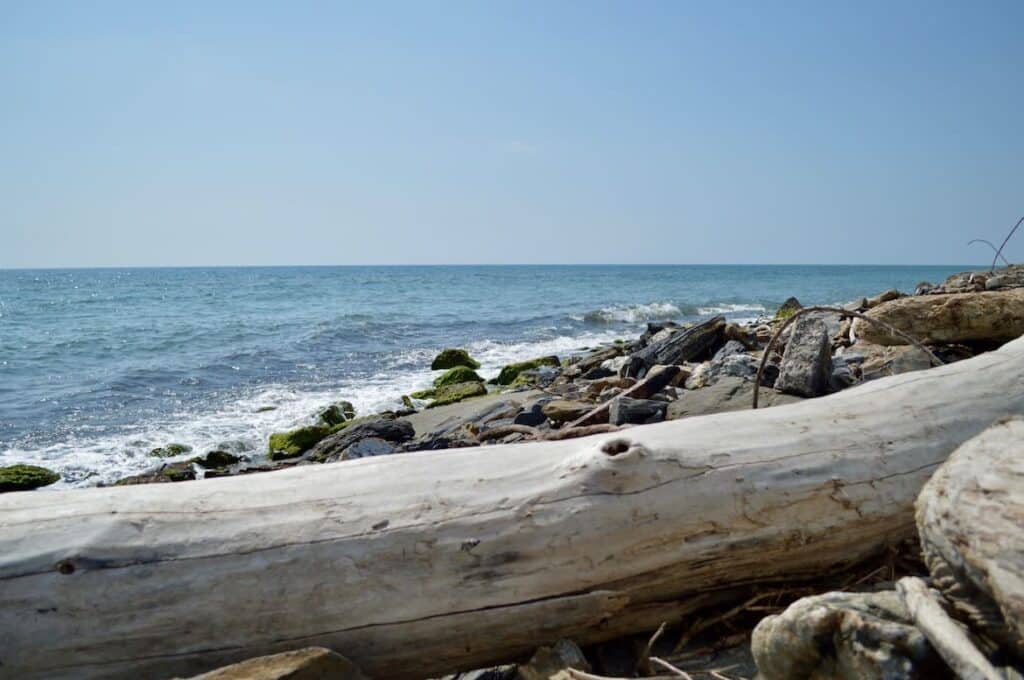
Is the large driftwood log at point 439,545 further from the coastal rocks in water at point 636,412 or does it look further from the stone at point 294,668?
the coastal rocks in water at point 636,412

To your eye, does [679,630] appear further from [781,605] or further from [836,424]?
[836,424]

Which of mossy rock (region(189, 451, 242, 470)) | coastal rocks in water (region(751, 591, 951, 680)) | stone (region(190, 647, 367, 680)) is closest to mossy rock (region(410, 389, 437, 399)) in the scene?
mossy rock (region(189, 451, 242, 470))

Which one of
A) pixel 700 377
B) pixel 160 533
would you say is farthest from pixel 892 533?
pixel 700 377

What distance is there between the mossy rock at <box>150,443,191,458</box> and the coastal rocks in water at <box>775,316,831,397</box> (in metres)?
6.84

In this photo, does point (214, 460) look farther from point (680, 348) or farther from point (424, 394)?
point (680, 348)

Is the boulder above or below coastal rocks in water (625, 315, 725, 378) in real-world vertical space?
above

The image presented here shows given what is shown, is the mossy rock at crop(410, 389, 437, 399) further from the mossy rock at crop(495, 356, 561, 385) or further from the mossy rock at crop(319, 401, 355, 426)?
the mossy rock at crop(495, 356, 561, 385)

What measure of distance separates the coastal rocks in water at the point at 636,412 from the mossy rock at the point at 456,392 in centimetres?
486

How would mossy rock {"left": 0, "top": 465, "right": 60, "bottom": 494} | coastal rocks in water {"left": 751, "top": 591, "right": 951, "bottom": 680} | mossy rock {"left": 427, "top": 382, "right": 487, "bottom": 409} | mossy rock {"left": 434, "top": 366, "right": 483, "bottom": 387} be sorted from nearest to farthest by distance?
1. coastal rocks in water {"left": 751, "top": 591, "right": 951, "bottom": 680}
2. mossy rock {"left": 0, "top": 465, "right": 60, "bottom": 494}
3. mossy rock {"left": 427, "top": 382, "right": 487, "bottom": 409}
4. mossy rock {"left": 434, "top": 366, "right": 483, "bottom": 387}

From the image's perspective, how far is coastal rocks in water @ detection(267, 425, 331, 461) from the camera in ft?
26.6

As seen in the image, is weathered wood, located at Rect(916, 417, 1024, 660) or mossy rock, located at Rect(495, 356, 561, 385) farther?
mossy rock, located at Rect(495, 356, 561, 385)

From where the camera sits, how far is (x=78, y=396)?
11.1 m

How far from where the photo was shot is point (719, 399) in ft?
17.9

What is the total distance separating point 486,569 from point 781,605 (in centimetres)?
115
